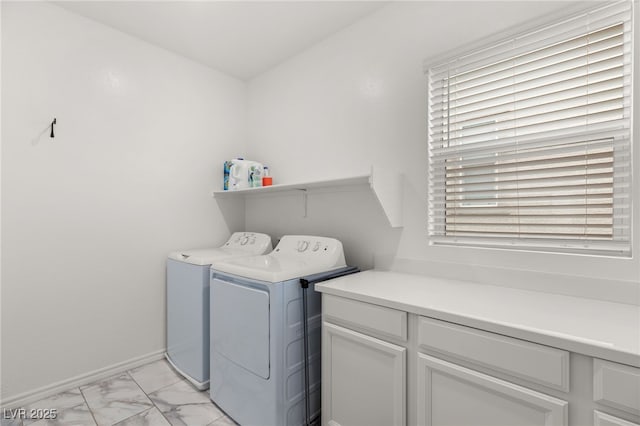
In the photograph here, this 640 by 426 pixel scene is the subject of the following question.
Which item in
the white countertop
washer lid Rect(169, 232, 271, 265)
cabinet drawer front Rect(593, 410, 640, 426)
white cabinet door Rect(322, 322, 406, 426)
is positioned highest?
washer lid Rect(169, 232, 271, 265)

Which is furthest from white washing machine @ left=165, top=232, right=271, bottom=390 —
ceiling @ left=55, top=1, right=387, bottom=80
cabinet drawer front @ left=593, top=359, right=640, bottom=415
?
cabinet drawer front @ left=593, top=359, right=640, bottom=415

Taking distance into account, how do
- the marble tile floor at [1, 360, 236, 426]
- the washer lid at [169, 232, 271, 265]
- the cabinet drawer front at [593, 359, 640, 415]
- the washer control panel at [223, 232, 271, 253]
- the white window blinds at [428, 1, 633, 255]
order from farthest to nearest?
the washer control panel at [223, 232, 271, 253] → the washer lid at [169, 232, 271, 265] → the marble tile floor at [1, 360, 236, 426] → the white window blinds at [428, 1, 633, 255] → the cabinet drawer front at [593, 359, 640, 415]

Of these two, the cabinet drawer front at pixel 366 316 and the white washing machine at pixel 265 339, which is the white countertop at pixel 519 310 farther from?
the white washing machine at pixel 265 339

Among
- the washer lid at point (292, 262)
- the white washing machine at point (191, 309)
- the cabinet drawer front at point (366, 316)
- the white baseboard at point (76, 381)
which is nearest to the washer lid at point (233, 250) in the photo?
the white washing machine at point (191, 309)

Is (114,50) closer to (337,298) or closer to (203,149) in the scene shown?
(203,149)

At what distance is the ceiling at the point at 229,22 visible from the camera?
2.07 m

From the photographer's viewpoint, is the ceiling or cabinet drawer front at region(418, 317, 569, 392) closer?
cabinet drawer front at region(418, 317, 569, 392)

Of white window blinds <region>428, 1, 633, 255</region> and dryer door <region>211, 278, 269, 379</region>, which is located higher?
white window blinds <region>428, 1, 633, 255</region>

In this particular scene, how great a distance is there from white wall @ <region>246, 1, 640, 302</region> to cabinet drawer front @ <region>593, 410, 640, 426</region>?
62 centimetres

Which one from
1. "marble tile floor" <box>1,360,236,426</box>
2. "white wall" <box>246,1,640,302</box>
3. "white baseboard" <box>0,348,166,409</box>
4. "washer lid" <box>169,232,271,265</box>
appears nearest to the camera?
"white wall" <box>246,1,640,302</box>

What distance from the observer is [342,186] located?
231 cm

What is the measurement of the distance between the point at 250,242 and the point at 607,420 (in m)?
2.35

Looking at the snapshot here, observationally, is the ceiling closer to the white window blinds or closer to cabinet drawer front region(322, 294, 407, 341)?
the white window blinds

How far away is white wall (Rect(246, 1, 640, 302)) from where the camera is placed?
149 centimetres
